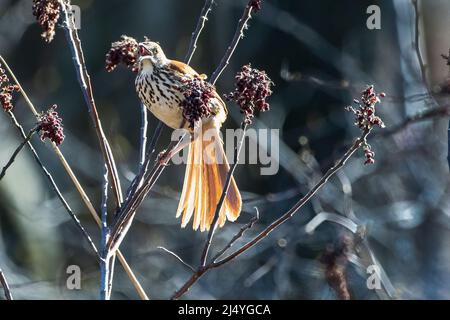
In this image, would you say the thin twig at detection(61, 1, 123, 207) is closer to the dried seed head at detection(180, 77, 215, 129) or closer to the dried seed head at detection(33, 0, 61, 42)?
the dried seed head at detection(33, 0, 61, 42)

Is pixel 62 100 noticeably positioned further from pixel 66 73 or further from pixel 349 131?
pixel 349 131

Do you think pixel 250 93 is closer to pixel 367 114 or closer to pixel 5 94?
pixel 367 114

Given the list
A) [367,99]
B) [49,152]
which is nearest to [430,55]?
[49,152]

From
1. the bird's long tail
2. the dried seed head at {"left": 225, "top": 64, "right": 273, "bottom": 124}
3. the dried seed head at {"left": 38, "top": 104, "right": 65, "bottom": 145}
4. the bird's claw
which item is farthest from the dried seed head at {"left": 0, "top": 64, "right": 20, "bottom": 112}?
the bird's long tail

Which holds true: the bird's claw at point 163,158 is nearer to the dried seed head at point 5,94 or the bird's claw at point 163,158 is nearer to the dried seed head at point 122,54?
the dried seed head at point 122,54

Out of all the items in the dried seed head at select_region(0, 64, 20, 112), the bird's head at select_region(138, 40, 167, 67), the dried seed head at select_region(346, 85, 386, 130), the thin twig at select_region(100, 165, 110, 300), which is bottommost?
the thin twig at select_region(100, 165, 110, 300)

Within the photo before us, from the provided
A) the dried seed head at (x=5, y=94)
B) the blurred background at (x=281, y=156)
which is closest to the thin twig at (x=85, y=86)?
the dried seed head at (x=5, y=94)
